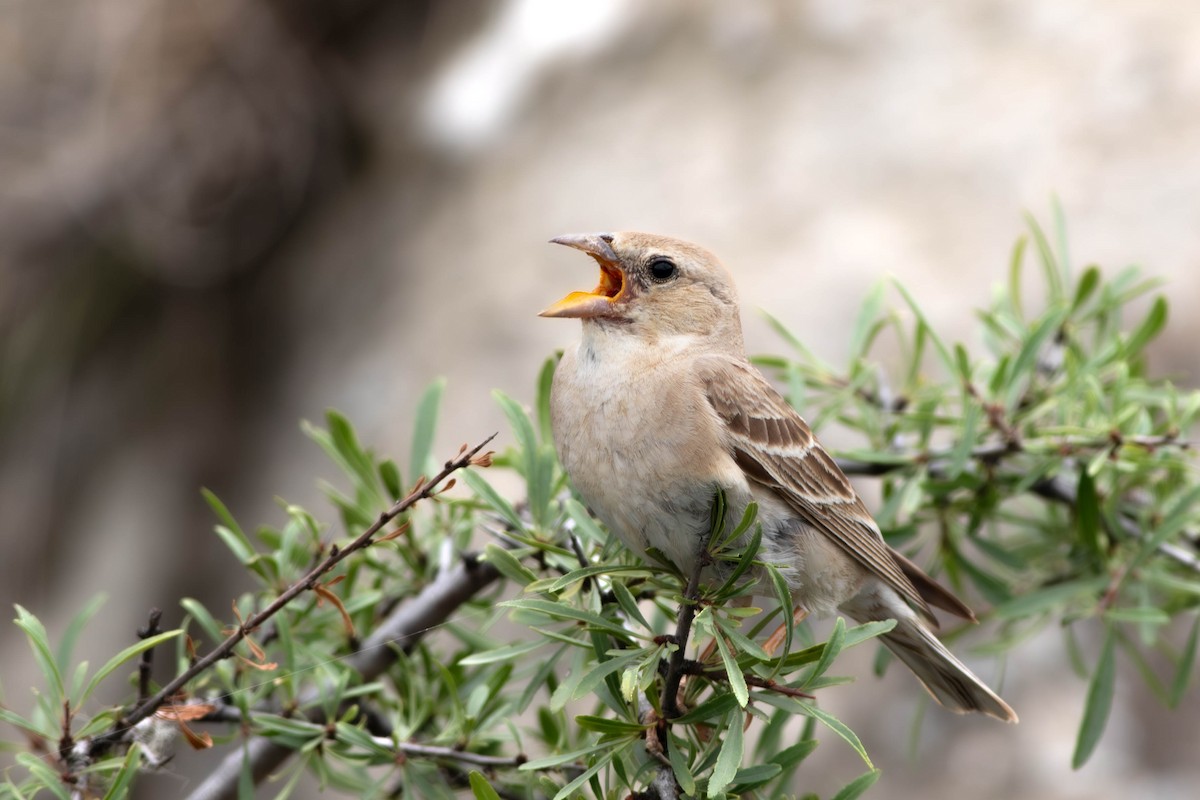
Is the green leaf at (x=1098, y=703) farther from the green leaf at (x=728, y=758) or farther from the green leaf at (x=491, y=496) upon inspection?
the green leaf at (x=491, y=496)

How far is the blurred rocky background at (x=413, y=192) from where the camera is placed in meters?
4.81

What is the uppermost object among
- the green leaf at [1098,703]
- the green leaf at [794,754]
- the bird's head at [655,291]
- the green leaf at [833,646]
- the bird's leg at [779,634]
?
the bird's head at [655,291]

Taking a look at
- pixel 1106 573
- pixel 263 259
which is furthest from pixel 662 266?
pixel 263 259

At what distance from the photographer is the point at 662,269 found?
8.69 feet

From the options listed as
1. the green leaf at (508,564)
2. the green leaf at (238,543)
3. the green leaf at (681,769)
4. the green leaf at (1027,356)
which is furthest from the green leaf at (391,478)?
the green leaf at (1027,356)

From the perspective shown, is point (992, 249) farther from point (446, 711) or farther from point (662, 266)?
point (446, 711)

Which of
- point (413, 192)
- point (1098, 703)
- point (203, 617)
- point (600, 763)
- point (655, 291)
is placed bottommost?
point (1098, 703)

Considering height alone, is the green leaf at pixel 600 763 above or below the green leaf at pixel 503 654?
below

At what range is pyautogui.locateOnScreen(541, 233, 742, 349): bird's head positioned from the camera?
2.55m

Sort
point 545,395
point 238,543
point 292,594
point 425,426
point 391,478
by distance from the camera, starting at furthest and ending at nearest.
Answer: point 545,395
point 425,426
point 391,478
point 238,543
point 292,594

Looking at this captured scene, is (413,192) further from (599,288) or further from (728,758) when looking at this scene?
(728,758)

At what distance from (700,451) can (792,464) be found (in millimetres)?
349

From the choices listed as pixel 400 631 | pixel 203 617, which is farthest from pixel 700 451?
pixel 203 617

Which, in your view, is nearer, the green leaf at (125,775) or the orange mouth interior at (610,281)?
the green leaf at (125,775)
